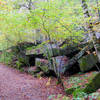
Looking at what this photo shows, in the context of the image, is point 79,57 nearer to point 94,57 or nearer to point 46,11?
point 94,57

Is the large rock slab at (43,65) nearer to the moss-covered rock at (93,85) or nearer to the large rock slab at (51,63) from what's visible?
the large rock slab at (51,63)

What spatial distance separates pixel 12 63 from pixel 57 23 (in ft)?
37.7

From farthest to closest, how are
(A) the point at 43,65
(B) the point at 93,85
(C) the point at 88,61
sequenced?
(A) the point at 43,65 < (C) the point at 88,61 < (B) the point at 93,85

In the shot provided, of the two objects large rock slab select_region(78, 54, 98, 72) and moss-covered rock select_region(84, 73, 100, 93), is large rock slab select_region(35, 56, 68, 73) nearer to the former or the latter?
large rock slab select_region(78, 54, 98, 72)

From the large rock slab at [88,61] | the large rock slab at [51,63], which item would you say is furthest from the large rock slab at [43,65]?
the large rock slab at [88,61]

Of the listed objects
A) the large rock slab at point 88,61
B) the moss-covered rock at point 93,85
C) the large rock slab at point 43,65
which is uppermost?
the large rock slab at point 88,61

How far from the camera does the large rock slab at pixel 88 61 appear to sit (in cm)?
666

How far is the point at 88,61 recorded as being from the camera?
6.76m

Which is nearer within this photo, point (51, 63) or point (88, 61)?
point (88, 61)

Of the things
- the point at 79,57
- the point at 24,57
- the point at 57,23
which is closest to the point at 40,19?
the point at 57,23

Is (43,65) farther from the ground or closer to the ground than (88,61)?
closer to the ground

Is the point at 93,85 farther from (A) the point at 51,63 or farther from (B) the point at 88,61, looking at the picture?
(A) the point at 51,63

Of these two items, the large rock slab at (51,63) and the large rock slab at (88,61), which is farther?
the large rock slab at (51,63)

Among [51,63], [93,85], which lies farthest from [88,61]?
[51,63]
